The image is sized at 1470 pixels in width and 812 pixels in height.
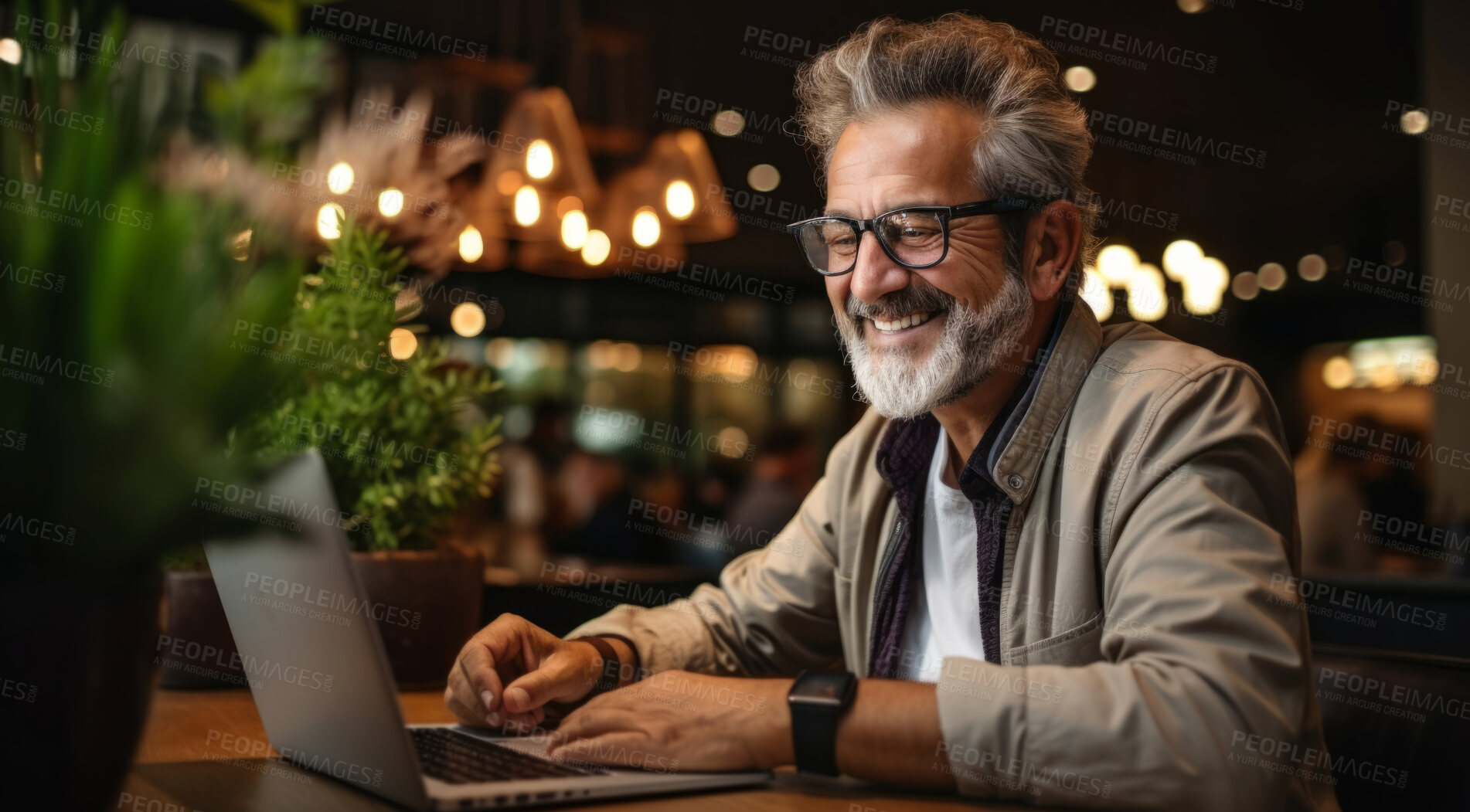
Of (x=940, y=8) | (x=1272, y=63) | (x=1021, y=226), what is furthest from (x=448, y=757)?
(x=1272, y=63)

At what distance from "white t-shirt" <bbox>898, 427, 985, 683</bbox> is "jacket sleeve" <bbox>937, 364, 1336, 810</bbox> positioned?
0.35m

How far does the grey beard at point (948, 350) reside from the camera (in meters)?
1.53

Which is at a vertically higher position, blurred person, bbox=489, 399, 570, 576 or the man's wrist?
the man's wrist

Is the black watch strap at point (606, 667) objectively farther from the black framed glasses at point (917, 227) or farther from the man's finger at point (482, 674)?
the black framed glasses at point (917, 227)

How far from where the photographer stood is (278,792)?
107 cm

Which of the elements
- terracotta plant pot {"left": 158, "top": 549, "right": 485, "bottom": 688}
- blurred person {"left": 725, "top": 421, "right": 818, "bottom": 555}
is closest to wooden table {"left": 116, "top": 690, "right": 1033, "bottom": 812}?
terracotta plant pot {"left": 158, "top": 549, "right": 485, "bottom": 688}

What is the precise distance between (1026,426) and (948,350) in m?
0.17

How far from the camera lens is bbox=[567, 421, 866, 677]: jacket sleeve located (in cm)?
165

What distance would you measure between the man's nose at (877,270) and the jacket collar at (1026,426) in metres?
0.22

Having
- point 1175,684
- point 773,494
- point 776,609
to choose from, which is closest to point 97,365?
point 1175,684

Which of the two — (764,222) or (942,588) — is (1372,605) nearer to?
(942,588)

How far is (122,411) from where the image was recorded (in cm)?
69

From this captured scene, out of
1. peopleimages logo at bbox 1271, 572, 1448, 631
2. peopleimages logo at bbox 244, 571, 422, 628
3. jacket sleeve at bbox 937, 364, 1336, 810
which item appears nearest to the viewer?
peopleimages logo at bbox 244, 571, 422, 628

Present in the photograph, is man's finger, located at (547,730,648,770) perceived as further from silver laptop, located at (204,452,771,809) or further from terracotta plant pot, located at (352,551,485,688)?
terracotta plant pot, located at (352,551,485,688)
